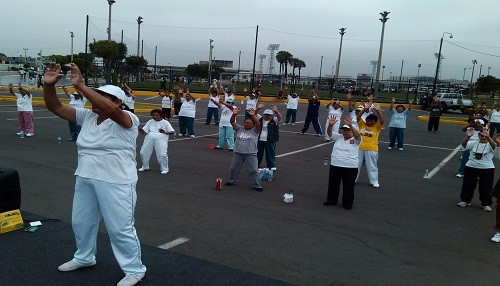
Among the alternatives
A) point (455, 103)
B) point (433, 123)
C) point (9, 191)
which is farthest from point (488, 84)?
point (9, 191)

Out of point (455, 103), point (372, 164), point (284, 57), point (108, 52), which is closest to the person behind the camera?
point (372, 164)

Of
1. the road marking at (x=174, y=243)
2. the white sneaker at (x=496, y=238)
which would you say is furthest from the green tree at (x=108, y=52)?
the white sneaker at (x=496, y=238)

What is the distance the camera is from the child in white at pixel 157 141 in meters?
9.62

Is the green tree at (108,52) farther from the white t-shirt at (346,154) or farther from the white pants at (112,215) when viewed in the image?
the white pants at (112,215)

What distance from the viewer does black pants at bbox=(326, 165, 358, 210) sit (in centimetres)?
752

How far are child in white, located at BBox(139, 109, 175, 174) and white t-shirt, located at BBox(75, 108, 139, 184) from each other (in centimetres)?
558

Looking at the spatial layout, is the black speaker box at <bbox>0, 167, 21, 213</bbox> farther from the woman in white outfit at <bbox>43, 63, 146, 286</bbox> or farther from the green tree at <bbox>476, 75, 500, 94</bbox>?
the green tree at <bbox>476, 75, 500, 94</bbox>

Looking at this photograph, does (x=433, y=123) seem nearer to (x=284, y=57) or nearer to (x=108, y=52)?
(x=108, y=52)

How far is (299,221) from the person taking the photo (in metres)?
6.66

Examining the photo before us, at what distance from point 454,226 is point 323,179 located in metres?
3.43

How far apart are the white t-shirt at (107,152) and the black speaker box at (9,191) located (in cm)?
200

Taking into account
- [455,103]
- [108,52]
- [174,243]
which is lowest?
[174,243]

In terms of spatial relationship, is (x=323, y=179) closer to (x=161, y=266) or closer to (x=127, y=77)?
(x=161, y=266)

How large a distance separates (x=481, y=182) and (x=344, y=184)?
263cm
